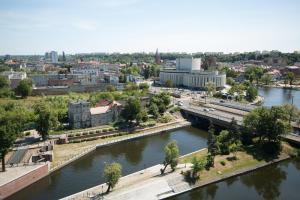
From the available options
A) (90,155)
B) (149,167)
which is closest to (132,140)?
(90,155)

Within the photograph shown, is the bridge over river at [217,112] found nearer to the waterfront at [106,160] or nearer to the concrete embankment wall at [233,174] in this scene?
the waterfront at [106,160]

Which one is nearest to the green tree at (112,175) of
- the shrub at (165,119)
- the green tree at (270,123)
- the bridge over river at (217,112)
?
the green tree at (270,123)

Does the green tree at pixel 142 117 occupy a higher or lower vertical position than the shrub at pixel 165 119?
higher

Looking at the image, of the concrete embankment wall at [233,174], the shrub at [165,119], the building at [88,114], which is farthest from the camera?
the shrub at [165,119]

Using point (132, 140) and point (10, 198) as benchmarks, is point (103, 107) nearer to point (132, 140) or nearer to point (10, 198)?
point (132, 140)

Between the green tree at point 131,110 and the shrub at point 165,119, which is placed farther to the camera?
the shrub at point 165,119

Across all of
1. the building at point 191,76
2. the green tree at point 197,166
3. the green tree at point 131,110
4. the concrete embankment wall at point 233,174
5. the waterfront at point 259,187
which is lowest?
the waterfront at point 259,187

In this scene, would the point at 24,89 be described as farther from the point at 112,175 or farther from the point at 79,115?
the point at 112,175
